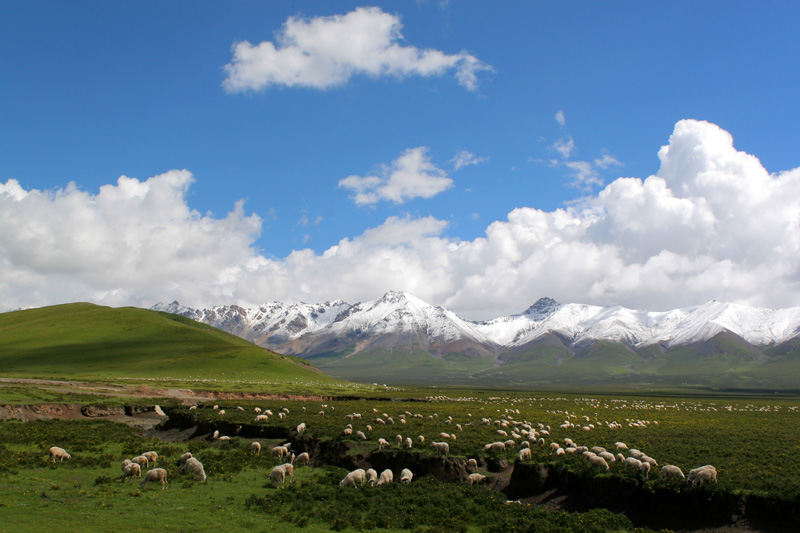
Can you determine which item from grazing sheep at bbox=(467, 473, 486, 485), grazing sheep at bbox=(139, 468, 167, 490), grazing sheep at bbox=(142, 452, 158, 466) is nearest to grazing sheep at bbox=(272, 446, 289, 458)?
grazing sheep at bbox=(142, 452, 158, 466)

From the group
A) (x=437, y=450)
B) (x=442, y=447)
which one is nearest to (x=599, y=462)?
(x=442, y=447)

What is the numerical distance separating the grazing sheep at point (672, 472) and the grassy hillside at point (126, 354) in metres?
120

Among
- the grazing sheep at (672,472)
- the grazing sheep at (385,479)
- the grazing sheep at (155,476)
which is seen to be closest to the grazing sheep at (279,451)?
the grazing sheep at (385,479)

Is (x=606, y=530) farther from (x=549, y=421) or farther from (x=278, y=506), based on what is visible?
(x=549, y=421)

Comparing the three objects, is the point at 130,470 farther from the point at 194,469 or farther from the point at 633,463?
the point at 633,463

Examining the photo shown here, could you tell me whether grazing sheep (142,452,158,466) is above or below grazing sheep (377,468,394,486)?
above

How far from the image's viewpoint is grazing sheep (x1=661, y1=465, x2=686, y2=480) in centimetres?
2488

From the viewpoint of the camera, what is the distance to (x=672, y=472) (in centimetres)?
2530

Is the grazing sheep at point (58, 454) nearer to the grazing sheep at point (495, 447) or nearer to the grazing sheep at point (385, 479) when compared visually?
the grazing sheep at point (385, 479)

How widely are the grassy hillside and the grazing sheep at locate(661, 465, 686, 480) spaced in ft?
395

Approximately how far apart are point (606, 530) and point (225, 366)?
142m

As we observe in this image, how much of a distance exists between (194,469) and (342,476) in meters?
8.17

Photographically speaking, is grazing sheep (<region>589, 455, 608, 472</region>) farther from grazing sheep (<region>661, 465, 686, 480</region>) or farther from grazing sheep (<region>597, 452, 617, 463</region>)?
grazing sheep (<region>661, 465, 686, 480</region>)

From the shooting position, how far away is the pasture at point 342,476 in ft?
66.6
